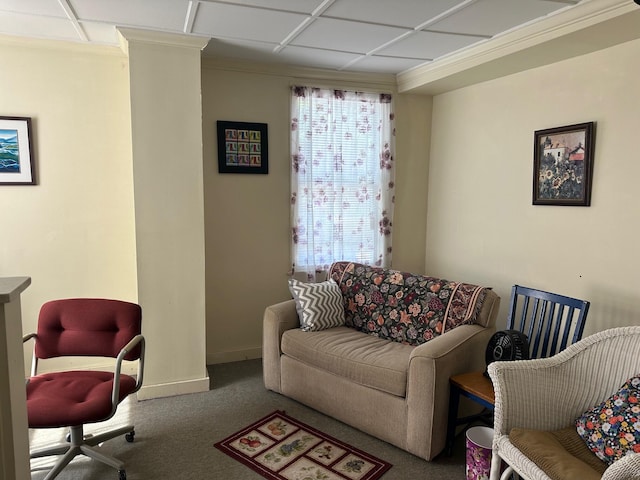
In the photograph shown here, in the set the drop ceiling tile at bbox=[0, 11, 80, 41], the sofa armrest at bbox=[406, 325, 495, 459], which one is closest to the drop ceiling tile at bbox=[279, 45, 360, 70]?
the drop ceiling tile at bbox=[0, 11, 80, 41]

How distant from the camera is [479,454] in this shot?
2.21 m

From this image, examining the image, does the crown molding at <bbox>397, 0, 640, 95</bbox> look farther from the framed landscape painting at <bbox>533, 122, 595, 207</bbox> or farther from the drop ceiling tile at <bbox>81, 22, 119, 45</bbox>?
the drop ceiling tile at <bbox>81, 22, 119, 45</bbox>

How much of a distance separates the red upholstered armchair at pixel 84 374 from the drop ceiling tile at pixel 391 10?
2.02 metres

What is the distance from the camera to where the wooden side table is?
7.66 feet

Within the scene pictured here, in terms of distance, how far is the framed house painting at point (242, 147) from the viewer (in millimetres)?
3652

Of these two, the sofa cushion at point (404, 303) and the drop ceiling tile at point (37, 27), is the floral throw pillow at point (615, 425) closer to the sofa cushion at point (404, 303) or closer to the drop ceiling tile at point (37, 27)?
the sofa cushion at point (404, 303)

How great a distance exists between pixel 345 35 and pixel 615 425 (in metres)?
2.55

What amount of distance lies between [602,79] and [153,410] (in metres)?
3.52

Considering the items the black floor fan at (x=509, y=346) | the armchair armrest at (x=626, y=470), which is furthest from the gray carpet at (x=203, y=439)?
the armchair armrest at (x=626, y=470)

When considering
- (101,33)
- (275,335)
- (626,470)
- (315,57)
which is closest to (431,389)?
(626,470)

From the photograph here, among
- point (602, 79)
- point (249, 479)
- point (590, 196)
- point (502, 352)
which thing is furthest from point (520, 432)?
point (602, 79)

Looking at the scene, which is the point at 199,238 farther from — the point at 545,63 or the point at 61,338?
the point at 545,63

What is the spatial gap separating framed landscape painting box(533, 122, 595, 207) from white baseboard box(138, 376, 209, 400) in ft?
8.89

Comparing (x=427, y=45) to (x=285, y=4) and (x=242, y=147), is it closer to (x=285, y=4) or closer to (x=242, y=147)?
(x=285, y=4)
